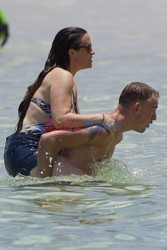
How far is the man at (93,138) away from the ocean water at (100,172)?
0.09 meters

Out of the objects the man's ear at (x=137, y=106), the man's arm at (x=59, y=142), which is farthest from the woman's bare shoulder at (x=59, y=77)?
the man's ear at (x=137, y=106)

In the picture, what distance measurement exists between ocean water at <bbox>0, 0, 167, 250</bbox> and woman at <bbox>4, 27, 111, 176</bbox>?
0.56 feet

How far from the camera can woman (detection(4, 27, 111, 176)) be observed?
616cm

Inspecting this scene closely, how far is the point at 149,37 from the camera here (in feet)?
49.4

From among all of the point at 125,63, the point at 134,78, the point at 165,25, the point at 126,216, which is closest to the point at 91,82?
the point at 134,78

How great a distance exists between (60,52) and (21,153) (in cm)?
77

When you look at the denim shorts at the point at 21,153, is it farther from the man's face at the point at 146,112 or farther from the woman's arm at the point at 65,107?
the man's face at the point at 146,112

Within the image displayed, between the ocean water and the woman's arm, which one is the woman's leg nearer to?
the ocean water

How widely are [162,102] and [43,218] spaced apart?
193 inches

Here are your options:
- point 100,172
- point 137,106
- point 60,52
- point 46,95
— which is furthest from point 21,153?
point 137,106

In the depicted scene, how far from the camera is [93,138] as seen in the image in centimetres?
607

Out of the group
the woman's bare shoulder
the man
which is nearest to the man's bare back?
the man

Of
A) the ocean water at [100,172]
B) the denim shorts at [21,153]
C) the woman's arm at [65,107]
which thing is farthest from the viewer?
the denim shorts at [21,153]

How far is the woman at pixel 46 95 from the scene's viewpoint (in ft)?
20.2
